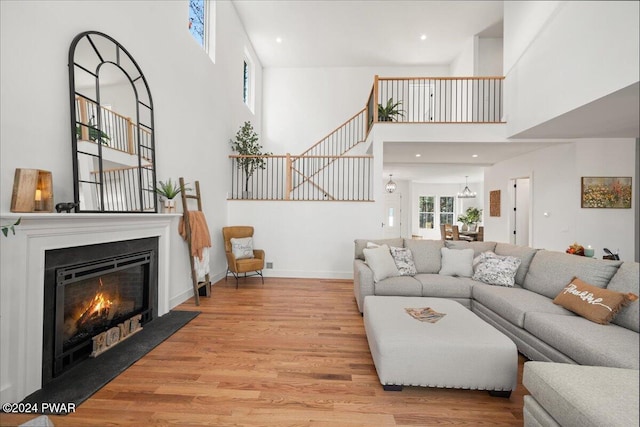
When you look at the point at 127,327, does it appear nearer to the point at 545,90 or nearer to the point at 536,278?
the point at 536,278

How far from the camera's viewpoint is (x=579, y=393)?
1.11 meters

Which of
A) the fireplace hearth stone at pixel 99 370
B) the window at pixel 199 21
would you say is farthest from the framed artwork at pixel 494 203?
the fireplace hearth stone at pixel 99 370

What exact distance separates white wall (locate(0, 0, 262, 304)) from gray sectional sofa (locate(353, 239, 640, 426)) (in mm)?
2649

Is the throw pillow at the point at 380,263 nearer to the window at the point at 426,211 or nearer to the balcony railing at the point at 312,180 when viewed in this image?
the balcony railing at the point at 312,180

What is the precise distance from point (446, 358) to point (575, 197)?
16.0ft

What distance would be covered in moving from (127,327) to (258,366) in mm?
1357

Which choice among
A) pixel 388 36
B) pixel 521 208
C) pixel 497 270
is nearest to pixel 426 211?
pixel 521 208

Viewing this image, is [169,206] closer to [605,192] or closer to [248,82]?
[248,82]

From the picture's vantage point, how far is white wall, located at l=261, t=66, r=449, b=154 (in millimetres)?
8156

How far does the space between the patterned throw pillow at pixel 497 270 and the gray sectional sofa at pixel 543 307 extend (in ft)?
0.22

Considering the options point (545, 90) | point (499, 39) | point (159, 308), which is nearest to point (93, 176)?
point (159, 308)

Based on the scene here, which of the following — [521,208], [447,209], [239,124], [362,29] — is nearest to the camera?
[239,124]

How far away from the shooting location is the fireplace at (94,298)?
1946 mm

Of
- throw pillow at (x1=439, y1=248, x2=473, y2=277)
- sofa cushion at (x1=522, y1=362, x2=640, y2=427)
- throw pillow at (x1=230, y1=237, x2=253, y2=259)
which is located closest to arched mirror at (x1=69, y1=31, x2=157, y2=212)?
throw pillow at (x1=230, y1=237, x2=253, y2=259)
